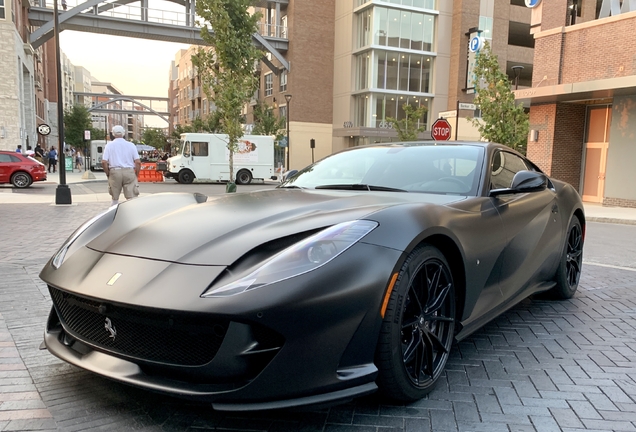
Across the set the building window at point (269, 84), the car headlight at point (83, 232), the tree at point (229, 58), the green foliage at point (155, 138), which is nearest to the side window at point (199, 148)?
the tree at point (229, 58)

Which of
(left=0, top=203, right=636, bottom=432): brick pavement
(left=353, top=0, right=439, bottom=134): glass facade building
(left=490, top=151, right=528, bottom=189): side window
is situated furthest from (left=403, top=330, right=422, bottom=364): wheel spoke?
(left=353, top=0, right=439, bottom=134): glass facade building

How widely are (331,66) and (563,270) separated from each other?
43.7 metres

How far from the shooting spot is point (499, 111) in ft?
63.8

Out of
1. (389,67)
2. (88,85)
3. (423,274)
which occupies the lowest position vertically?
(423,274)

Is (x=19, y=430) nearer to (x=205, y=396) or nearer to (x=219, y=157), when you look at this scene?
(x=205, y=396)

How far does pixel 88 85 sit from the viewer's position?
13838cm

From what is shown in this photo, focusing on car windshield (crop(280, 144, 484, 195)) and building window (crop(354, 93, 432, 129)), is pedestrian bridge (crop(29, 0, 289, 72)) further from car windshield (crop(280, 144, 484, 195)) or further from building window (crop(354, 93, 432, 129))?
car windshield (crop(280, 144, 484, 195))

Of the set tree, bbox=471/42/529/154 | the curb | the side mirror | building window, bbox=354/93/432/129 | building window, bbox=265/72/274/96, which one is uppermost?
building window, bbox=265/72/274/96

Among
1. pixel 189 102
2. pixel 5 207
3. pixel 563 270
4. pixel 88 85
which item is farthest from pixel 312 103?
pixel 88 85

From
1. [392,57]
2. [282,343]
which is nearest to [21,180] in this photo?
[282,343]

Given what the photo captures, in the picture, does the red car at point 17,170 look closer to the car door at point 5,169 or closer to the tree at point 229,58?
the car door at point 5,169

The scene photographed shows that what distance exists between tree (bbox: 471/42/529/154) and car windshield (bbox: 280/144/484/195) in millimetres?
16526

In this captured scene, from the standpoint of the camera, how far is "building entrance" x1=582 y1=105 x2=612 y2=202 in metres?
19.2

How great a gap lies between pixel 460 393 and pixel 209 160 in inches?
1009
